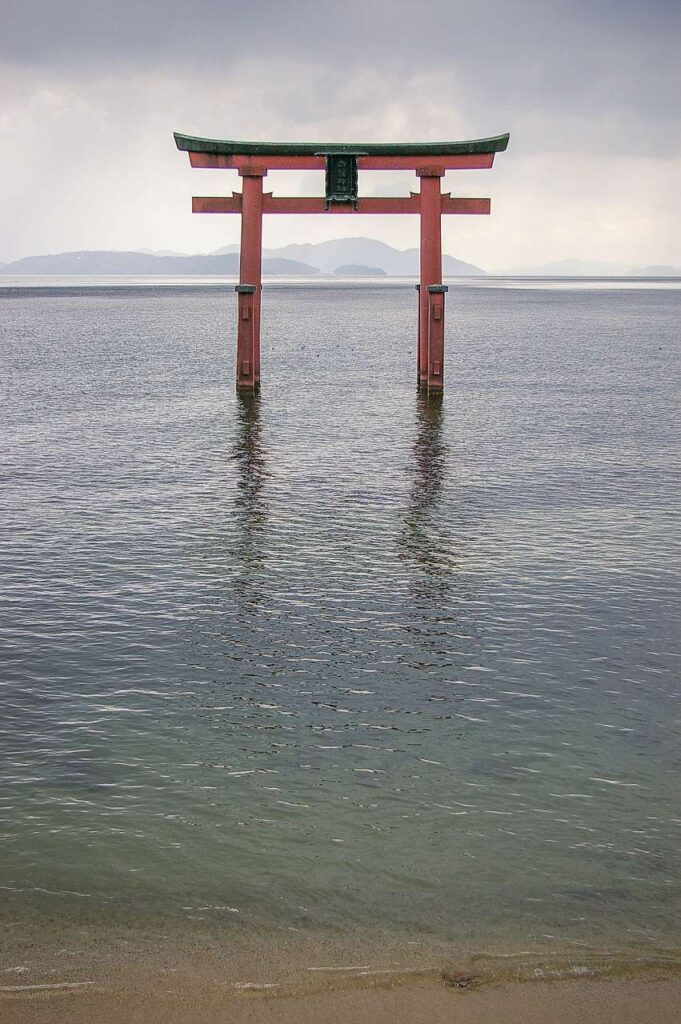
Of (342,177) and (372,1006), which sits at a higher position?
(342,177)

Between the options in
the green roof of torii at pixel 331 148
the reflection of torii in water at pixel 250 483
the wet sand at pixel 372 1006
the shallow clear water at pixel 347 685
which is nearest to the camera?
the wet sand at pixel 372 1006

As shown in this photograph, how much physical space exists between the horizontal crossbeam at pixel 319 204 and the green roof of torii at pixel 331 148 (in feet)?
4.65

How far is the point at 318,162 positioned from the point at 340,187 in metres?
1.16

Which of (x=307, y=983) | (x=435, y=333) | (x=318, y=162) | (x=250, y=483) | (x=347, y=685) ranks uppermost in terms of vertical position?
(x=318, y=162)

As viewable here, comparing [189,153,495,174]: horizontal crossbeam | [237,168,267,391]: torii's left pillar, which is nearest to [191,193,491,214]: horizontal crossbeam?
[237,168,267,391]: torii's left pillar

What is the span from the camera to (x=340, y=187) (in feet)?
106

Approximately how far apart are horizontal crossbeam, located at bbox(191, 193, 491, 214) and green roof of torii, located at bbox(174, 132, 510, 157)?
1416mm

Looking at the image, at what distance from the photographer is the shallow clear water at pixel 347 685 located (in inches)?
300

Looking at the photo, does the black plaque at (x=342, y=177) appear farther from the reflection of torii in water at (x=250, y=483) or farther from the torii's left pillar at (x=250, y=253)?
the reflection of torii in water at (x=250, y=483)

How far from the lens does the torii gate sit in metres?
32.0

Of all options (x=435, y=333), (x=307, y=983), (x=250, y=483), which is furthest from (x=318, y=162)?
(x=307, y=983)

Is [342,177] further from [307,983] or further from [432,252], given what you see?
[307,983]

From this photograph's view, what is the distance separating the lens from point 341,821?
8.48m

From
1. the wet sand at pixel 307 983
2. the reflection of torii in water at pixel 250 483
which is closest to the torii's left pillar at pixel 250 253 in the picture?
the reflection of torii in water at pixel 250 483
